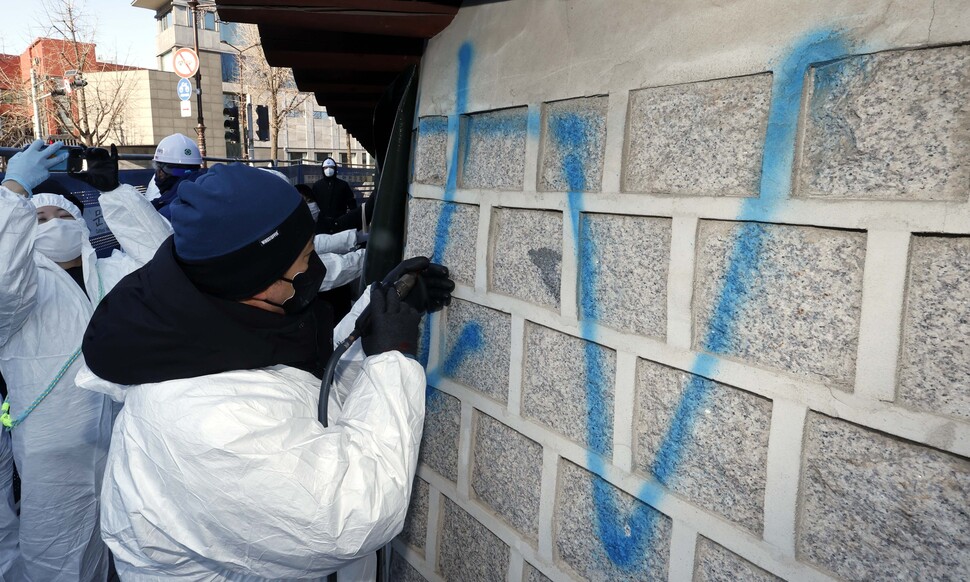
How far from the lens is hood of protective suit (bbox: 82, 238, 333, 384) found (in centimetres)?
160

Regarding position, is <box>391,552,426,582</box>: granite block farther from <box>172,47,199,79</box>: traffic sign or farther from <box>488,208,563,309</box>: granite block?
<box>172,47,199,79</box>: traffic sign

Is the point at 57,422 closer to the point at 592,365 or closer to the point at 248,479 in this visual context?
the point at 248,479

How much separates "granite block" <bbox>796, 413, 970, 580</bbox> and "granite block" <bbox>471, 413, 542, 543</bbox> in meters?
0.91

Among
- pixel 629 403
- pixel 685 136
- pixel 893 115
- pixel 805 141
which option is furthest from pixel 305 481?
pixel 893 115

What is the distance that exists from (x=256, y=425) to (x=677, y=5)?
1.45 metres

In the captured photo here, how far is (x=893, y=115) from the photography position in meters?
1.16

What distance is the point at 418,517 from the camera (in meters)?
2.69

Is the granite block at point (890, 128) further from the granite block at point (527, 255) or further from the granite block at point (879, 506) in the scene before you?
the granite block at point (527, 255)

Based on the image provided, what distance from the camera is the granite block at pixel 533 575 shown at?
6.69 feet

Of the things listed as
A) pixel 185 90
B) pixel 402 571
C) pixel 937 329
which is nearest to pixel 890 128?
pixel 937 329

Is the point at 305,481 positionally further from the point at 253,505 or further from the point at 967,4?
the point at 967,4

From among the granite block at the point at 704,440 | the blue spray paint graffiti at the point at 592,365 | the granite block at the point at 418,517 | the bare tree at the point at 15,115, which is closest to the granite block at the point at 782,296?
the granite block at the point at 704,440

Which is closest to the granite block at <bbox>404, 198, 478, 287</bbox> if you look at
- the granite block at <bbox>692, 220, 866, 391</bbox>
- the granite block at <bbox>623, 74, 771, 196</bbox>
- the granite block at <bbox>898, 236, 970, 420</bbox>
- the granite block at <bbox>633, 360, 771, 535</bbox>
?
the granite block at <bbox>623, 74, 771, 196</bbox>

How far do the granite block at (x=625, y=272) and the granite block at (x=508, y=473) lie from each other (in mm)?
565
